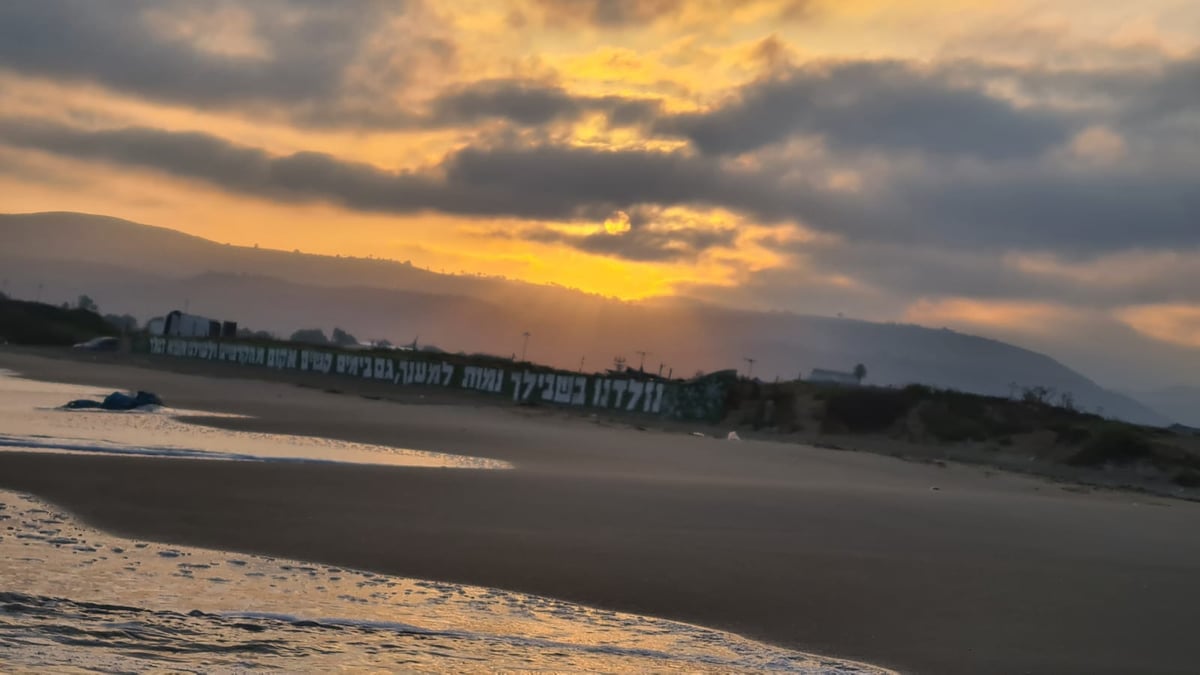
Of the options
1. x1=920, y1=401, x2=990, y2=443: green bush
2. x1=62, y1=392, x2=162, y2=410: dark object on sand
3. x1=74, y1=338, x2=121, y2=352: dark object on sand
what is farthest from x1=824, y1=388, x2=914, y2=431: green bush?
x1=74, y1=338, x2=121, y2=352: dark object on sand

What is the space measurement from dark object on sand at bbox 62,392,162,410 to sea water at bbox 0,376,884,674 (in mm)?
18484

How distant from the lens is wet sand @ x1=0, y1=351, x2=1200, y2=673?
9.06 meters

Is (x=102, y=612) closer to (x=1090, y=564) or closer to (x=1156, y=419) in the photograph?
(x=1090, y=564)

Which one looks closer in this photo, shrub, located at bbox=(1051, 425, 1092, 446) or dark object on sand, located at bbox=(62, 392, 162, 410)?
dark object on sand, located at bbox=(62, 392, 162, 410)

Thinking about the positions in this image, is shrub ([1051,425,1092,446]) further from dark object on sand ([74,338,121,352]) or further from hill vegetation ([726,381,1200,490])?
dark object on sand ([74,338,121,352])

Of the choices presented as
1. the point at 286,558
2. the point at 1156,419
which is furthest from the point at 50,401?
the point at 1156,419

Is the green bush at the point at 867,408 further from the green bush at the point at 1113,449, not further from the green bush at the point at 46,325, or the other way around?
the green bush at the point at 46,325

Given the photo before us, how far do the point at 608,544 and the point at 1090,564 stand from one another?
5231 mm

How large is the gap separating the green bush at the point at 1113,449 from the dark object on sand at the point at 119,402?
987 inches

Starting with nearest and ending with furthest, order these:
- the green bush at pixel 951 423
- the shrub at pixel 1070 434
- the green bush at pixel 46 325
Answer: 1. the shrub at pixel 1070 434
2. the green bush at pixel 951 423
3. the green bush at pixel 46 325

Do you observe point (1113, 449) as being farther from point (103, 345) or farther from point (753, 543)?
point (103, 345)

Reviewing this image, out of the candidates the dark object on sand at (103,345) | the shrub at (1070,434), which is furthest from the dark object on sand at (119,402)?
the dark object on sand at (103,345)

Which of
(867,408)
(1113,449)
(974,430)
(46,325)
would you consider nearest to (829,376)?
(867,408)

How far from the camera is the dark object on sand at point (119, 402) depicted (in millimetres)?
27969
